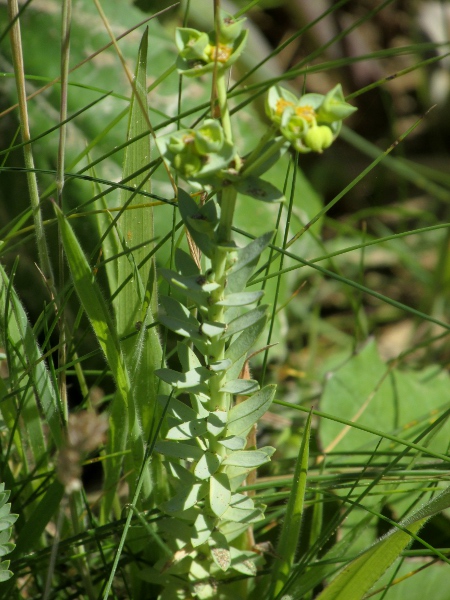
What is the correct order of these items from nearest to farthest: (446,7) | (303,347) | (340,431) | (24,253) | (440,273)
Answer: (340,431), (24,253), (440,273), (303,347), (446,7)

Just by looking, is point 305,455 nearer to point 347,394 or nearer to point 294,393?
point 347,394

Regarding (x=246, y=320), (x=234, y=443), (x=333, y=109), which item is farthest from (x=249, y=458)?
(x=333, y=109)

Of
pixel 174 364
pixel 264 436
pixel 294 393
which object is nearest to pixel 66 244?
pixel 174 364

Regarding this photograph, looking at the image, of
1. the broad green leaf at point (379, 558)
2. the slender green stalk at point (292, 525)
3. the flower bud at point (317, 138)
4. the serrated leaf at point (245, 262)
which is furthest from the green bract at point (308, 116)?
the broad green leaf at point (379, 558)

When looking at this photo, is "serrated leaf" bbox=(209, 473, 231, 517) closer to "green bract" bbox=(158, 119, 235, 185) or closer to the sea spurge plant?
the sea spurge plant

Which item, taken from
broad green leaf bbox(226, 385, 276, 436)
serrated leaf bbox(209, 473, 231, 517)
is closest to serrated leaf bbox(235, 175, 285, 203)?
broad green leaf bbox(226, 385, 276, 436)

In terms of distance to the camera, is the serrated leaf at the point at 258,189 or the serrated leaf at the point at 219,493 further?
the serrated leaf at the point at 219,493

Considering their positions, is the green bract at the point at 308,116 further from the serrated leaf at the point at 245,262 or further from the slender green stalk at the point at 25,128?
the slender green stalk at the point at 25,128
